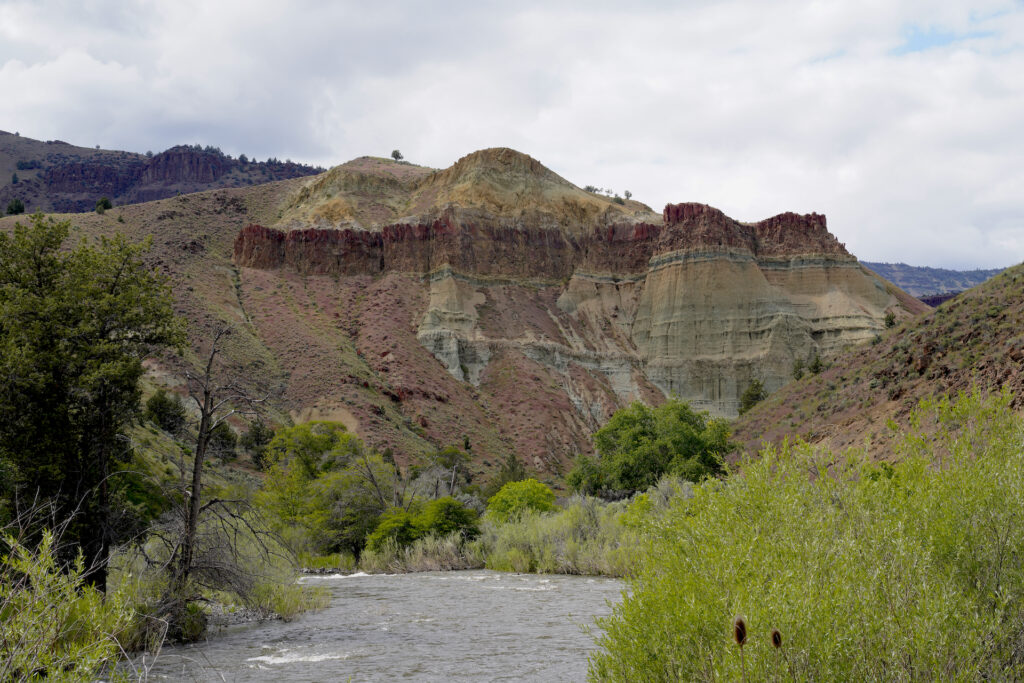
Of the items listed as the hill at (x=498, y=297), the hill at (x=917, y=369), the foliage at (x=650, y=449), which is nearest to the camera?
the hill at (x=917, y=369)

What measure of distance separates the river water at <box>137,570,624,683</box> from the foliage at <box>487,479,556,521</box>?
628 inches

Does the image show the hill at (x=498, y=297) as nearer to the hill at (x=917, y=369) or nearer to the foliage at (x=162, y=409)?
the foliage at (x=162, y=409)

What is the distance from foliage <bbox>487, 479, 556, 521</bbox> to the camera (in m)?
46.5

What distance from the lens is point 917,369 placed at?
134ft

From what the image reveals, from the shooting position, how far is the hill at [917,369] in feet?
115

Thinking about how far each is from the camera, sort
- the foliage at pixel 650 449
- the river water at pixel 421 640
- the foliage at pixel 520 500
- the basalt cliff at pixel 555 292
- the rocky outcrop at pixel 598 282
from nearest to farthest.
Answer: the river water at pixel 421 640, the foliage at pixel 520 500, the foliage at pixel 650 449, the basalt cliff at pixel 555 292, the rocky outcrop at pixel 598 282

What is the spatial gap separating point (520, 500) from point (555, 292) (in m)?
70.8

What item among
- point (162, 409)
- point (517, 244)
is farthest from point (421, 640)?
point (517, 244)

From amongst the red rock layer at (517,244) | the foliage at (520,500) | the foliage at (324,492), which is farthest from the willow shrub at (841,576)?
the red rock layer at (517,244)

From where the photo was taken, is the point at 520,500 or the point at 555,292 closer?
the point at 520,500

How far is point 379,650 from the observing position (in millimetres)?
18188

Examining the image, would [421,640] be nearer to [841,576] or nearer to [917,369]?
[841,576]

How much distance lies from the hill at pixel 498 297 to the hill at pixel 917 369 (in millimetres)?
38808

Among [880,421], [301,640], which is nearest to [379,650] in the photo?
[301,640]
